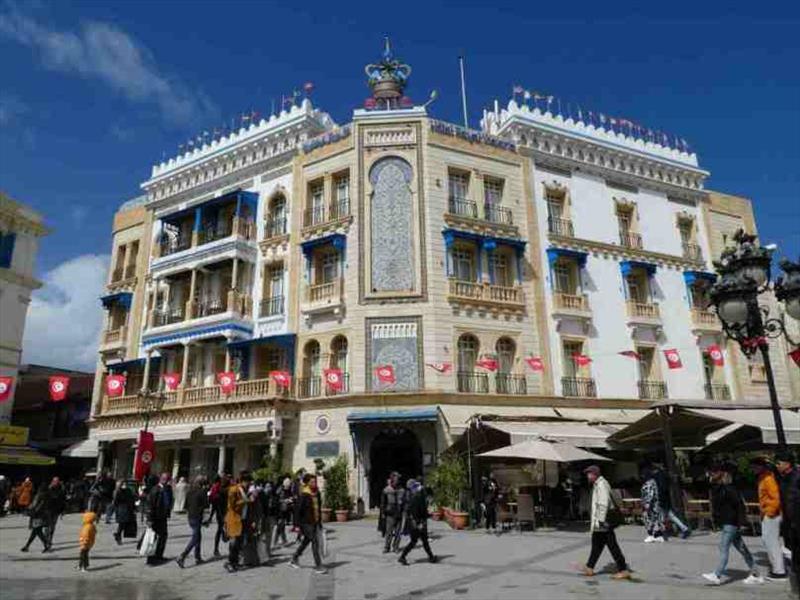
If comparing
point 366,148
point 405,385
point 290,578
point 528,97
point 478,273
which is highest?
point 528,97

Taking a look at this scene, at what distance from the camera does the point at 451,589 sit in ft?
28.2

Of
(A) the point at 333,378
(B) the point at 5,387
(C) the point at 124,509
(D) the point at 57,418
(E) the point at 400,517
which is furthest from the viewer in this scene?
(D) the point at 57,418

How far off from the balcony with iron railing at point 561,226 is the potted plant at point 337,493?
518 inches

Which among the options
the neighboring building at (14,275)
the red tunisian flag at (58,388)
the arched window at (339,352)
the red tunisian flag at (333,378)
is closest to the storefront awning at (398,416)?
the red tunisian flag at (333,378)

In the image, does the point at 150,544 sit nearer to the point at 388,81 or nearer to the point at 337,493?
the point at 337,493

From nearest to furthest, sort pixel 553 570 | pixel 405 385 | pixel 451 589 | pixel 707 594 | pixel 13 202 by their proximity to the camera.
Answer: pixel 707 594 < pixel 451 589 < pixel 553 570 < pixel 405 385 < pixel 13 202

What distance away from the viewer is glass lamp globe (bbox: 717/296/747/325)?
9.41 metres

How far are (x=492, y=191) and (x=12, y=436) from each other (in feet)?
80.5

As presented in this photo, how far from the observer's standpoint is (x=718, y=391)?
25891 mm

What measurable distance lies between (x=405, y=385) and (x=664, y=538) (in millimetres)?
10237

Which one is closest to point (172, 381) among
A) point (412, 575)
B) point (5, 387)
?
point (5, 387)

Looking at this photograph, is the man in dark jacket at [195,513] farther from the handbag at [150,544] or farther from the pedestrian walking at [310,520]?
the pedestrian walking at [310,520]

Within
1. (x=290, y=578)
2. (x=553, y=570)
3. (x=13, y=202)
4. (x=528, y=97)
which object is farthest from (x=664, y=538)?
(x=13, y=202)

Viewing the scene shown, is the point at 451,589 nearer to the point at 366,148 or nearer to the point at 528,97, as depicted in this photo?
the point at 366,148
